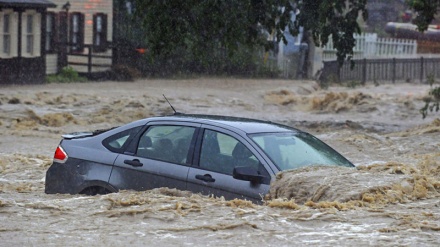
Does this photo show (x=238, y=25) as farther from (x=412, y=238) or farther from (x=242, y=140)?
(x=412, y=238)

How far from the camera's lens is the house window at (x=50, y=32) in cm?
3422

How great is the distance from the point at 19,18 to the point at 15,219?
2362 centimetres

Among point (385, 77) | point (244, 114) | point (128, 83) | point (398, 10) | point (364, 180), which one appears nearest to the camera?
point (364, 180)

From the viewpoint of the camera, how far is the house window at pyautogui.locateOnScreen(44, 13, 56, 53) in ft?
112

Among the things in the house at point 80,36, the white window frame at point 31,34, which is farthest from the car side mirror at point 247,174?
the house at point 80,36

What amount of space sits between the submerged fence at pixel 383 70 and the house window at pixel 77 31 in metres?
10.8

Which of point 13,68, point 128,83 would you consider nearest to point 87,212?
point 13,68

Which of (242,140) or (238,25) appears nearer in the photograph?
(242,140)

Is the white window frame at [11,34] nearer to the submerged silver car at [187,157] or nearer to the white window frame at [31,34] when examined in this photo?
the white window frame at [31,34]

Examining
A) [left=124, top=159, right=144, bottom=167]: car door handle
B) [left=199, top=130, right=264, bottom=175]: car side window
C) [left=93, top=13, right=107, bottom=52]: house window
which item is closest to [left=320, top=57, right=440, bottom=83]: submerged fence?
[left=93, top=13, right=107, bottom=52]: house window

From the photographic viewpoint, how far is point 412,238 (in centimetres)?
737

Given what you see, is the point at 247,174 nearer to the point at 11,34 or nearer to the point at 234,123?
the point at 234,123

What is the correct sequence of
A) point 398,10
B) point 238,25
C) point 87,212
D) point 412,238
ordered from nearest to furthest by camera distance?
point 412,238, point 87,212, point 238,25, point 398,10

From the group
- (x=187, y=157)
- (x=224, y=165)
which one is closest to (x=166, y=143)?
(x=187, y=157)
